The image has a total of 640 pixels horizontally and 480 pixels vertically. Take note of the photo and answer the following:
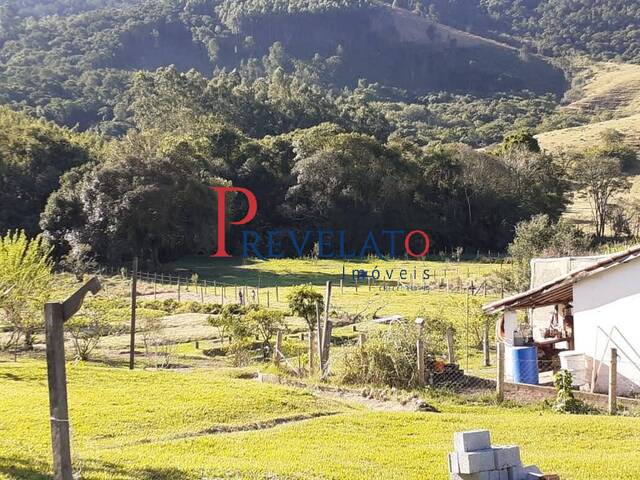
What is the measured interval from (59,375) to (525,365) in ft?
39.2

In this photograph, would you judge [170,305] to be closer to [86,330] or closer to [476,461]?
[86,330]

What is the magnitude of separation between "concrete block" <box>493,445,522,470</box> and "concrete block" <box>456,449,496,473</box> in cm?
5

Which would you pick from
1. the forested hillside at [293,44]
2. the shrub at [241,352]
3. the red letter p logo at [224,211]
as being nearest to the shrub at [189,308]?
the shrub at [241,352]

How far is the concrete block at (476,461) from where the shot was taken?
6.42 meters

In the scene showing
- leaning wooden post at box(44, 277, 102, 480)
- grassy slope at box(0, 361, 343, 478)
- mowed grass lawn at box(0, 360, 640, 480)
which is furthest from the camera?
grassy slope at box(0, 361, 343, 478)

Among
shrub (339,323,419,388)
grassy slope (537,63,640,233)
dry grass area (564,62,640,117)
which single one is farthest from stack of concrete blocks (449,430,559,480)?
dry grass area (564,62,640,117)

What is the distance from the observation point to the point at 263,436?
1042 centimetres

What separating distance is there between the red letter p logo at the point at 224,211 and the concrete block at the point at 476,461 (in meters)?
44.6

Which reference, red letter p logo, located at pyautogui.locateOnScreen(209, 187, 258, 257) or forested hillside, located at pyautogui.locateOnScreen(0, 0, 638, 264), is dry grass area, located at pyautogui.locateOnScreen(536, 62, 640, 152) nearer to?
forested hillside, located at pyautogui.locateOnScreen(0, 0, 638, 264)

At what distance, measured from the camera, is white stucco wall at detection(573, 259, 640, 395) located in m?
14.8

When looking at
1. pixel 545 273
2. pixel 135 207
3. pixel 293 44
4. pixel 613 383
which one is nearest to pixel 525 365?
pixel 613 383

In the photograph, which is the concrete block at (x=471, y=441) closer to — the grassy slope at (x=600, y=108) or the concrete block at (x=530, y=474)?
the concrete block at (x=530, y=474)

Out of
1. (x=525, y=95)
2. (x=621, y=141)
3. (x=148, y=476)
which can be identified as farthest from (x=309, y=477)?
(x=525, y=95)

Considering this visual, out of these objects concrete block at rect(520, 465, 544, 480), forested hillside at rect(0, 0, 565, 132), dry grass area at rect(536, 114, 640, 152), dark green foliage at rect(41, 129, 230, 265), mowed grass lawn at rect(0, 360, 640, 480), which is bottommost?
mowed grass lawn at rect(0, 360, 640, 480)
